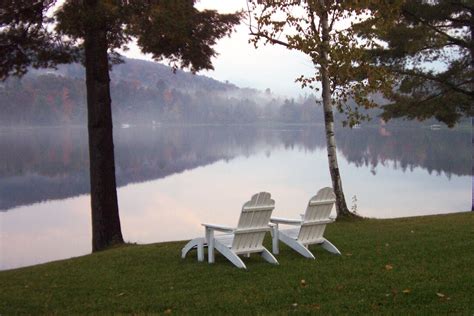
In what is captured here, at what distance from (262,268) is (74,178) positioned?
3775 centimetres

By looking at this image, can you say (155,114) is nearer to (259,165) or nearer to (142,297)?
(259,165)

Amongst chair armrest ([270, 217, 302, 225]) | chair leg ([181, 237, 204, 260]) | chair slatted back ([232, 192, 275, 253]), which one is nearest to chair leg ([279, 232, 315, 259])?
chair armrest ([270, 217, 302, 225])

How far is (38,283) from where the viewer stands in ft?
26.8

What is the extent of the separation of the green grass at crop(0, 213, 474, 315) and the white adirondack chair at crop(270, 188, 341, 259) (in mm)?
180

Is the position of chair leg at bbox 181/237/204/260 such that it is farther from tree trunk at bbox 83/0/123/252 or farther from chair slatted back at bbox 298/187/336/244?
tree trunk at bbox 83/0/123/252

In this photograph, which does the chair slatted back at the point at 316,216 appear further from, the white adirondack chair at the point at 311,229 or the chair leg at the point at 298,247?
the chair leg at the point at 298,247

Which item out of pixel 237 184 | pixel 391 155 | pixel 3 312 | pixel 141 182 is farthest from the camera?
pixel 391 155

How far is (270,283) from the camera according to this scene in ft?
23.3

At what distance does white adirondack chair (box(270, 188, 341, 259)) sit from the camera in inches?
341

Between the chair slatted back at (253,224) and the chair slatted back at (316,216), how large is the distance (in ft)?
2.43

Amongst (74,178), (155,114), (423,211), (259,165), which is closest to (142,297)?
(423,211)

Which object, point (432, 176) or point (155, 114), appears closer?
point (432, 176)

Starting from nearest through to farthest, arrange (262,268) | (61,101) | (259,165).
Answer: (262,268), (259,165), (61,101)

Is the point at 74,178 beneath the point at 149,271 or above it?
beneath
